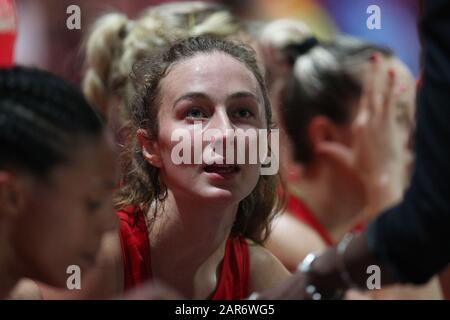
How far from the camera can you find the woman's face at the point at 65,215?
846mm

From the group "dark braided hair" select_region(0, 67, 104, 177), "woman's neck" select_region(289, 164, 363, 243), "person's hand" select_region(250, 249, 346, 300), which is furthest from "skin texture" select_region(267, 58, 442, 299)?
"dark braided hair" select_region(0, 67, 104, 177)

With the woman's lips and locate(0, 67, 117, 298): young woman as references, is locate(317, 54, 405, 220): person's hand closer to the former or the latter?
the woman's lips

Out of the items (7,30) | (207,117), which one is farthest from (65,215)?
(7,30)

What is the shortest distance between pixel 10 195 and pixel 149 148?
0.88ft

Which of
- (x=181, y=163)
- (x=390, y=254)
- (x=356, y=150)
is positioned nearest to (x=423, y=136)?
(x=390, y=254)

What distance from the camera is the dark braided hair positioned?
0.83 metres

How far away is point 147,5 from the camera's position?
46.6 inches

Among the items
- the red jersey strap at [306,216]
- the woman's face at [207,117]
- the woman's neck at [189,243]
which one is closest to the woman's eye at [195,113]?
the woman's face at [207,117]

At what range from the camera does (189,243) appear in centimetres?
106

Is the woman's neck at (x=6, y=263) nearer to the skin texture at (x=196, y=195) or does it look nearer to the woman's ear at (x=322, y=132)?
the skin texture at (x=196, y=195)

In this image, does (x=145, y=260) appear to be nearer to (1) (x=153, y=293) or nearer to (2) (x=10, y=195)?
(1) (x=153, y=293)

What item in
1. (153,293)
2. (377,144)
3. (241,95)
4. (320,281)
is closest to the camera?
(320,281)

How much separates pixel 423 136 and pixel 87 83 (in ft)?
1.91

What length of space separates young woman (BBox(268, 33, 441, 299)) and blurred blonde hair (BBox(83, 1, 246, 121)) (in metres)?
0.14
